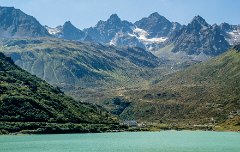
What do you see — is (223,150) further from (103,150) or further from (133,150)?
(103,150)

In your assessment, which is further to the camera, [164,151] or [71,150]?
[71,150]

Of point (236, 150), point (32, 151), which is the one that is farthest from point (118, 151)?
point (236, 150)

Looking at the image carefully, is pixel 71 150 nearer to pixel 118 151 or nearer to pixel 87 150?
pixel 87 150

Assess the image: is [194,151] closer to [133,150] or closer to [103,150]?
[133,150]

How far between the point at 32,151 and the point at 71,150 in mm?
14545

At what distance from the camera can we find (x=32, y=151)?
15800 centimetres

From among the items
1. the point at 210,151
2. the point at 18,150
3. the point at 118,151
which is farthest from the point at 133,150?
the point at 18,150

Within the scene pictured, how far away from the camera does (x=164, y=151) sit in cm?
15288

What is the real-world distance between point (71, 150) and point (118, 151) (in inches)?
766

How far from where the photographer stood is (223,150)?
508ft

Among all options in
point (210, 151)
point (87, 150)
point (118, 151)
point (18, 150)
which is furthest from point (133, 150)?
point (18, 150)

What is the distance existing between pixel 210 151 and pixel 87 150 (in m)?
44.6

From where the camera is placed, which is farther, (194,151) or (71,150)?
(71,150)

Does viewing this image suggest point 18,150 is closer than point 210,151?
No
